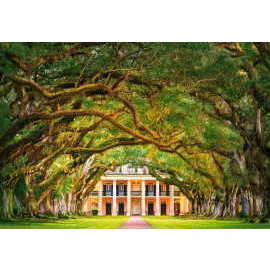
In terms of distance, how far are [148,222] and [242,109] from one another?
6.03 m

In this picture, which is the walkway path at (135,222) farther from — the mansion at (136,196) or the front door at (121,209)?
the front door at (121,209)

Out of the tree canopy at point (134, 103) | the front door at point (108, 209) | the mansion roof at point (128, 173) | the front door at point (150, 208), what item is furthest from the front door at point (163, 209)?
the mansion roof at point (128, 173)

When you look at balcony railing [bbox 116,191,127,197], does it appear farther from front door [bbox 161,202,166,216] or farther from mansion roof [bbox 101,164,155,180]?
mansion roof [bbox 101,164,155,180]

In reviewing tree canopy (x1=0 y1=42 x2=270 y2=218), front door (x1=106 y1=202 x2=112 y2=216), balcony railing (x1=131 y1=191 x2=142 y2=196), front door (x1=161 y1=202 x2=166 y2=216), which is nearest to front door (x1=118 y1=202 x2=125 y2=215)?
A: front door (x1=106 y1=202 x2=112 y2=216)

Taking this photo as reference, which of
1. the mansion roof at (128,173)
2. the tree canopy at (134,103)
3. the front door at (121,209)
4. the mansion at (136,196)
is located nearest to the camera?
the tree canopy at (134,103)

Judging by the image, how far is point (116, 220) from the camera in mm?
23406

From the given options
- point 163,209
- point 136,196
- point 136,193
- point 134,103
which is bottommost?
point 163,209

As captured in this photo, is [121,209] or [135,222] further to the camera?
[121,209]

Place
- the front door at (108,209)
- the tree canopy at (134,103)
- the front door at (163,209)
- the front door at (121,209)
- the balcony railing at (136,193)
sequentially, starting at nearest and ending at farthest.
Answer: the tree canopy at (134,103), the front door at (163,209), the front door at (121,209), the balcony railing at (136,193), the front door at (108,209)

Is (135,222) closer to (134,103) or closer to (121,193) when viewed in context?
(121,193)

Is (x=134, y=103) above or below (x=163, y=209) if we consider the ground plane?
above

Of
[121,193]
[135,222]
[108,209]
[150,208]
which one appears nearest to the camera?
[135,222]

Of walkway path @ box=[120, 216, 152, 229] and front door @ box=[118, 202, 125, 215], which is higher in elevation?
front door @ box=[118, 202, 125, 215]

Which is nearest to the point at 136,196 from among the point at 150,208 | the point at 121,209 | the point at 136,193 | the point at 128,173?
the point at 136,193
